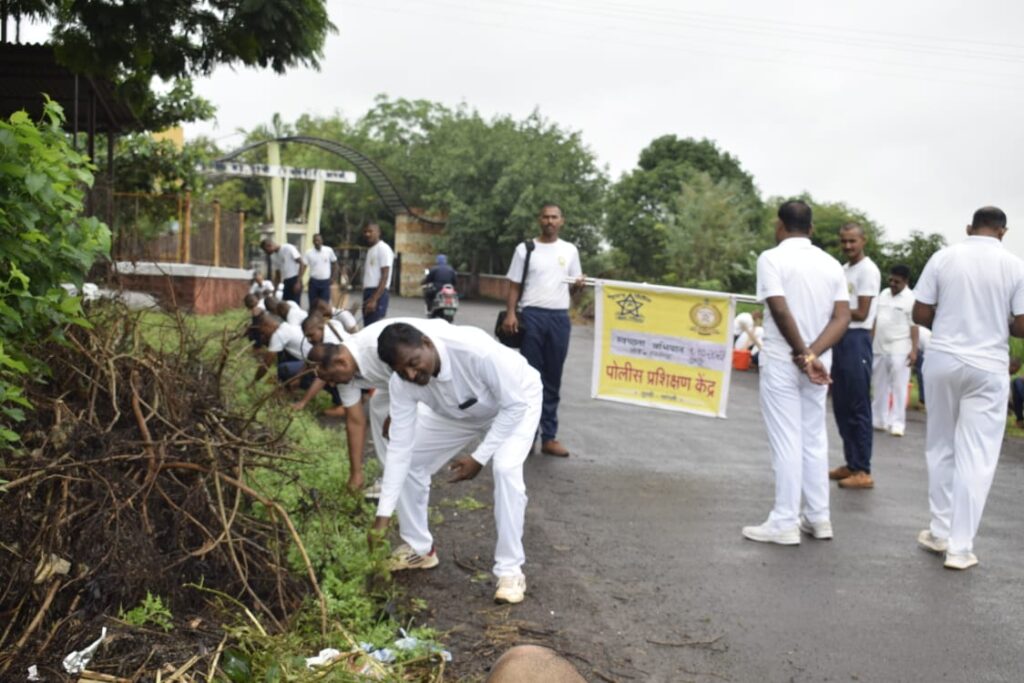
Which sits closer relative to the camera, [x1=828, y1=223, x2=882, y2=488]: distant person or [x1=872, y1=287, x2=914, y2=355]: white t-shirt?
[x1=828, y1=223, x2=882, y2=488]: distant person

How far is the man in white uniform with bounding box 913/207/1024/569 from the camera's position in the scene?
618cm

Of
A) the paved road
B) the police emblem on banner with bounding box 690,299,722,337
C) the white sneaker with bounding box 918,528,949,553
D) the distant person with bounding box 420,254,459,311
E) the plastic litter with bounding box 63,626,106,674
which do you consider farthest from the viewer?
the distant person with bounding box 420,254,459,311

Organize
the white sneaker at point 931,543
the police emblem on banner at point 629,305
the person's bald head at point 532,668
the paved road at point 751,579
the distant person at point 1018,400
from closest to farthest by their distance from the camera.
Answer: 1. the person's bald head at point 532,668
2. the paved road at point 751,579
3. the white sneaker at point 931,543
4. the police emblem on banner at point 629,305
5. the distant person at point 1018,400

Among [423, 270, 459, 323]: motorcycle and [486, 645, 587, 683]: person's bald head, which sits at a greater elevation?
[486, 645, 587, 683]: person's bald head

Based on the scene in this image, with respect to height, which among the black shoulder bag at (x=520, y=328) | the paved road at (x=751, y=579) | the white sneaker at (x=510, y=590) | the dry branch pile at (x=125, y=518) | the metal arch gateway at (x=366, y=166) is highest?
the metal arch gateway at (x=366, y=166)

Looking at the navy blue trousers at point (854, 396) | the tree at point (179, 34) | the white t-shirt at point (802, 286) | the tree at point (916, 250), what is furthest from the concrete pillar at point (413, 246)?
the white t-shirt at point (802, 286)

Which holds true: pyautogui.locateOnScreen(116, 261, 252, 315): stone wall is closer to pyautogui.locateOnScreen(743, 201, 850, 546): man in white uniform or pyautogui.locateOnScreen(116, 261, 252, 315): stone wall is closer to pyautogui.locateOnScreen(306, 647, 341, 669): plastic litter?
pyautogui.locateOnScreen(743, 201, 850, 546): man in white uniform

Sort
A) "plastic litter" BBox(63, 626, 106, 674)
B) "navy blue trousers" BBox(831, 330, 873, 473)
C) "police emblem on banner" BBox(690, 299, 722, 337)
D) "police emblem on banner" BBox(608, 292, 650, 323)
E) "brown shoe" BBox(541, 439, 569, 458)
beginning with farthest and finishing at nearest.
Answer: "police emblem on banner" BBox(608, 292, 650, 323) → "police emblem on banner" BBox(690, 299, 722, 337) → "brown shoe" BBox(541, 439, 569, 458) → "navy blue trousers" BBox(831, 330, 873, 473) → "plastic litter" BBox(63, 626, 106, 674)

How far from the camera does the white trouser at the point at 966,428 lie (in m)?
6.17

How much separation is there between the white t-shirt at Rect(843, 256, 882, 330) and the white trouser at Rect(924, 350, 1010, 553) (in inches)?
85.5

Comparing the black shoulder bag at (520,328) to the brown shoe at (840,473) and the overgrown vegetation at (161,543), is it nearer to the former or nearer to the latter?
the brown shoe at (840,473)

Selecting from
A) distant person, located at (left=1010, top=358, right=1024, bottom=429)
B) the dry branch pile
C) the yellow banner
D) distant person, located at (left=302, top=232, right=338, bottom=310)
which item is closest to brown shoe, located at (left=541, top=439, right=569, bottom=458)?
the yellow banner

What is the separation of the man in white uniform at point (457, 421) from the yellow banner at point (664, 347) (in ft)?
13.6

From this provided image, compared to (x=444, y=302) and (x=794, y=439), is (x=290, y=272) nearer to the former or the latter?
(x=444, y=302)
